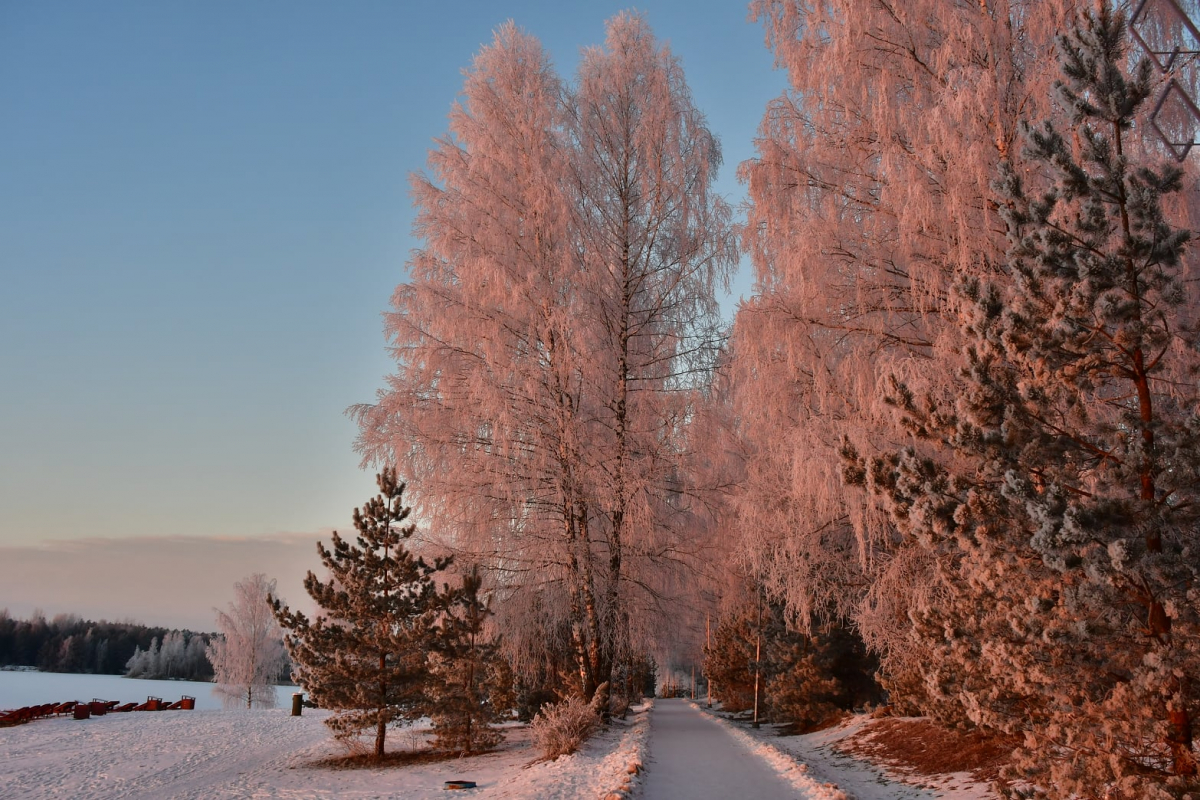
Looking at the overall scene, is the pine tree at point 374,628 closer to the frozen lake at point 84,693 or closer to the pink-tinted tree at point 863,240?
the pink-tinted tree at point 863,240

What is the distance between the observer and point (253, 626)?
143 feet

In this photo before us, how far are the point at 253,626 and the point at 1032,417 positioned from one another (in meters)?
46.5

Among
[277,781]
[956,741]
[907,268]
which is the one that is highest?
[907,268]

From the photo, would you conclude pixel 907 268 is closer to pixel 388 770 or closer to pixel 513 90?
pixel 513 90

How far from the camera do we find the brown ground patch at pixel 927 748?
8953 millimetres

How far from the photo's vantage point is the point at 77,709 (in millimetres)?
22250

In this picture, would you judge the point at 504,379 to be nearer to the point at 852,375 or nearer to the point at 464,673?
the point at 464,673

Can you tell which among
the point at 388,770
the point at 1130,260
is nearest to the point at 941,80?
the point at 1130,260

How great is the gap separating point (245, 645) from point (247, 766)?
104ft

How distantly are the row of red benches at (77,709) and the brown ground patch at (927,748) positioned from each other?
71.5ft

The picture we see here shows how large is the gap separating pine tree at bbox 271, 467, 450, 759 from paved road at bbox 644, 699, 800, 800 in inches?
183

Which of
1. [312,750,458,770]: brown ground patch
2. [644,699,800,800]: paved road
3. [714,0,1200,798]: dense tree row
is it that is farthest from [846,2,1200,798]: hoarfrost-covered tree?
[312,750,458,770]: brown ground patch

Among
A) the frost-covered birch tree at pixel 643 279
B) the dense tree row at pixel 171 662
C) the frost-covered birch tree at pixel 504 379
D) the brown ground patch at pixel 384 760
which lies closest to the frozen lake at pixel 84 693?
the dense tree row at pixel 171 662

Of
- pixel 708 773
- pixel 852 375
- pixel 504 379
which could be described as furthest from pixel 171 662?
pixel 852 375
